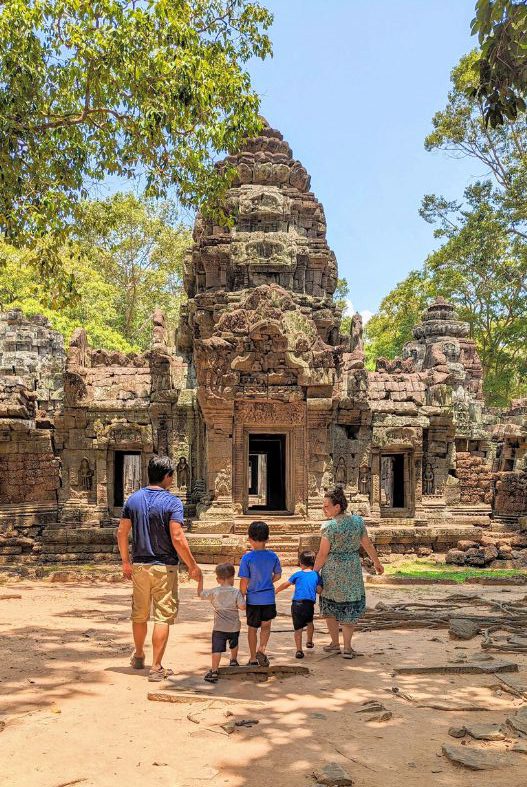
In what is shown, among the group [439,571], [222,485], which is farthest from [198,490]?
[439,571]

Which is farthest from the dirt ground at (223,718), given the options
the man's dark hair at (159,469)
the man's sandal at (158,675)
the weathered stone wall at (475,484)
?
the weathered stone wall at (475,484)

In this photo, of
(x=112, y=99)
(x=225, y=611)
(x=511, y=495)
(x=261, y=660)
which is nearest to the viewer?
(x=225, y=611)

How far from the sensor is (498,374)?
3472cm

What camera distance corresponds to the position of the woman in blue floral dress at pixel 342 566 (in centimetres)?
649

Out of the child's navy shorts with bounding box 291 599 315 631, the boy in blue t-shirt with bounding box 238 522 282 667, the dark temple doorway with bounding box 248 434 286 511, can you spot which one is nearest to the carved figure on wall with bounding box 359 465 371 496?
the dark temple doorway with bounding box 248 434 286 511

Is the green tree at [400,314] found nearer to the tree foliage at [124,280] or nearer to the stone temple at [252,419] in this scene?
the tree foliage at [124,280]

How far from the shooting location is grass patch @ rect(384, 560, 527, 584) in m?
13.0

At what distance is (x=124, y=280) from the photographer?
120ft

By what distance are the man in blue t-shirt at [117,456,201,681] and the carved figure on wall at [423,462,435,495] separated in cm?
1274

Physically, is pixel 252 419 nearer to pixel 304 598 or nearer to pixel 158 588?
pixel 304 598

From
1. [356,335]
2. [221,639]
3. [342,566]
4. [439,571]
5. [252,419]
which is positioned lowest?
[439,571]

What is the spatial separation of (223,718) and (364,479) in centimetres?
1251

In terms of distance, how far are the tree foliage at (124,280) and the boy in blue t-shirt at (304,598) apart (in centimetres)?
2561

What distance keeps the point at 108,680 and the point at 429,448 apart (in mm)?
13195
